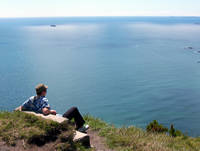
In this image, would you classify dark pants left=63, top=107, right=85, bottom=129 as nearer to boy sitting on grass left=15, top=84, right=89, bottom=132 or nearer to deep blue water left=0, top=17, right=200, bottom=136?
boy sitting on grass left=15, top=84, right=89, bottom=132

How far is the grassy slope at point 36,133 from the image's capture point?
5.91 metres

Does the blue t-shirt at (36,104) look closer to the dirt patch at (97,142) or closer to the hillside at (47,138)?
the hillside at (47,138)

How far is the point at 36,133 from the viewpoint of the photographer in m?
6.01

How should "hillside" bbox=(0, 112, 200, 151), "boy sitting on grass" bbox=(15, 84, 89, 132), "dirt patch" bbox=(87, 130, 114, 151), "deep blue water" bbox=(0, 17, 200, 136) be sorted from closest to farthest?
"hillside" bbox=(0, 112, 200, 151)
"dirt patch" bbox=(87, 130, 114, 151)
"boy sitting on grass" bbox=(15, 84, 89, 132)
"deep blue water" bbox=(0, 17, 200, 136)

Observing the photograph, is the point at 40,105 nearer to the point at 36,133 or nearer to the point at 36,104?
the point at 36,104

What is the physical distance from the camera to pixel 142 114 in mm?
36250

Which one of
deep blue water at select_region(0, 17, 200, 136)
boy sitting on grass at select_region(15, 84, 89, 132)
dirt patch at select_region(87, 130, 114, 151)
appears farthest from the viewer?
deep blue water at select_region(0, 17, 200, 136)

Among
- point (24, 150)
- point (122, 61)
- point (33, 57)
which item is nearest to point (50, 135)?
point (24, 150)

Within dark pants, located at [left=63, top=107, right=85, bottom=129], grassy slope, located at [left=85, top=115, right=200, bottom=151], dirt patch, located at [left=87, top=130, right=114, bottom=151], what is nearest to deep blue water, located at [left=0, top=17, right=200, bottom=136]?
grassy slope, located at [left=85, top=115, right=200, bottom=151]

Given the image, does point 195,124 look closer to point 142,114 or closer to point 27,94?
point 142,114

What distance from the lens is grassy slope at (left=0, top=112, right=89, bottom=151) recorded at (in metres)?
5.91

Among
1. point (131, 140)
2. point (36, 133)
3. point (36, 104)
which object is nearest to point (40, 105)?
point (36, 104)

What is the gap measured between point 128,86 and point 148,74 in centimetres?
978

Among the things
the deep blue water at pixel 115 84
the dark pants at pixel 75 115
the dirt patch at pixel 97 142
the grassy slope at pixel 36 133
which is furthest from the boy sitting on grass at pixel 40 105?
the deep blue water at pixel 115 84
